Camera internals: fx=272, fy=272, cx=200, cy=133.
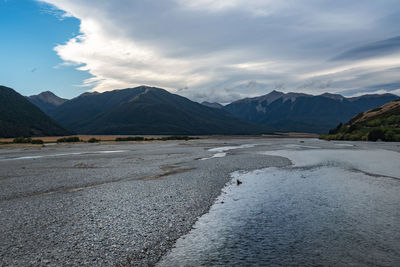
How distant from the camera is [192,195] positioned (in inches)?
760

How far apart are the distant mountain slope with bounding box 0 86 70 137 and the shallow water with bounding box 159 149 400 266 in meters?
150

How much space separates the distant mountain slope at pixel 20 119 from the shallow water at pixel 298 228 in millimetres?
150493

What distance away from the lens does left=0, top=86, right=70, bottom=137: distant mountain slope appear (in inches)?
5571

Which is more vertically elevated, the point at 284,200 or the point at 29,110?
the point at 29,110

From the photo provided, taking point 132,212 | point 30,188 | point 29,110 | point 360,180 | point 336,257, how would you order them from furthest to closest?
point 29,110 < point 360,180 < point 30,188 < point 132,212 < point 336,257

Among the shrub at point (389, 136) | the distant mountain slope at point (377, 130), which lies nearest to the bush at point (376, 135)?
the distant mountain slope at point (377, 130)

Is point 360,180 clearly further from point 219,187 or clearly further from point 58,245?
point 58,245

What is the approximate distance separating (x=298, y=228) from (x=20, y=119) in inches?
7458

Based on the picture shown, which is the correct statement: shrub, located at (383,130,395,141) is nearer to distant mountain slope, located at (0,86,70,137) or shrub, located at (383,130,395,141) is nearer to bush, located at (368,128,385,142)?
bush, located at (368,128,385,142)

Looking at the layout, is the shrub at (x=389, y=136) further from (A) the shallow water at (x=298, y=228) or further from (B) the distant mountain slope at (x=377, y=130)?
(A) the shallow water at (x=298, y=228)

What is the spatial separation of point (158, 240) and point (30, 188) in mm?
15304

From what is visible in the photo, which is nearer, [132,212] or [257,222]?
[257,222]

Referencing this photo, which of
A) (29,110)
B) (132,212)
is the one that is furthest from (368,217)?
(29,110)

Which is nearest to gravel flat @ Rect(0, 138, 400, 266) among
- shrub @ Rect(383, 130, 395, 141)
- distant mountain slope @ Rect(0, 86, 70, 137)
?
shrub @ Rect(383, 130, 395, 141)
